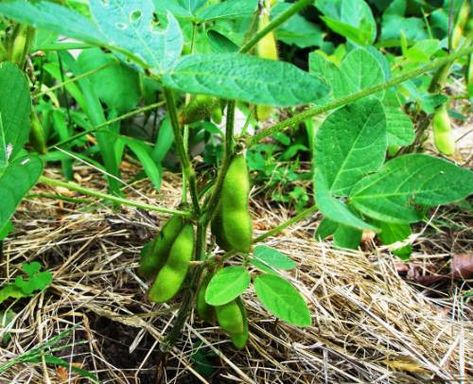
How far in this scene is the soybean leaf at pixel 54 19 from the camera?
0.64 meters

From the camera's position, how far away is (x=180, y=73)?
2.36ft


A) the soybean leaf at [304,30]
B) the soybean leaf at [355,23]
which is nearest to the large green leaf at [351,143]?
the soybean leaf at [355,23]

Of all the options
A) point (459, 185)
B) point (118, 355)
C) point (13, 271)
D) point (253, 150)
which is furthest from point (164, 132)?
point (459, 185)

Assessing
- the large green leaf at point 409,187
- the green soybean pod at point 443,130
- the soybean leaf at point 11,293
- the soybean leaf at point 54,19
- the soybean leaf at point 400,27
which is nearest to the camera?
the soybean leaf at point 54,19

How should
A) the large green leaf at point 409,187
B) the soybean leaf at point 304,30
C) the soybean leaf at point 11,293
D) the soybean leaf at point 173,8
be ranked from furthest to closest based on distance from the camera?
the soybean leaf at point 304,30 → the soybean leaf at point 11,293 → the soybean leaf at point 173,8 → the large green leaf at point 409,187

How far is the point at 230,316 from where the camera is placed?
99 cm

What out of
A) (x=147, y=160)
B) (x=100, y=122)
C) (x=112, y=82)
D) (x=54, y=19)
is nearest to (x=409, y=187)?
(x=54, y=19)

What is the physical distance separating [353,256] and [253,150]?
562mm

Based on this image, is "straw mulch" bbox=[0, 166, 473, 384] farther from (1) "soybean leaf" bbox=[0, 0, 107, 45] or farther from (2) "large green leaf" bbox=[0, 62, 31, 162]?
(1) "soybean leaf" bbox=[0, 0, 107, 45]

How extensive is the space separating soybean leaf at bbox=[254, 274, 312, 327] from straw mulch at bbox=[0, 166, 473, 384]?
0.76 feet

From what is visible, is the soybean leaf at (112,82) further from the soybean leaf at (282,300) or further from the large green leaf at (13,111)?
the soybean leaf at (282,300)

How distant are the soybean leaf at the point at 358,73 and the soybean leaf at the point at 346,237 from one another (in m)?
0.21

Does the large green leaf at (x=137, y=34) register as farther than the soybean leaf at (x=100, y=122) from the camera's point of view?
No

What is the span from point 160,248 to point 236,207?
18 cm
